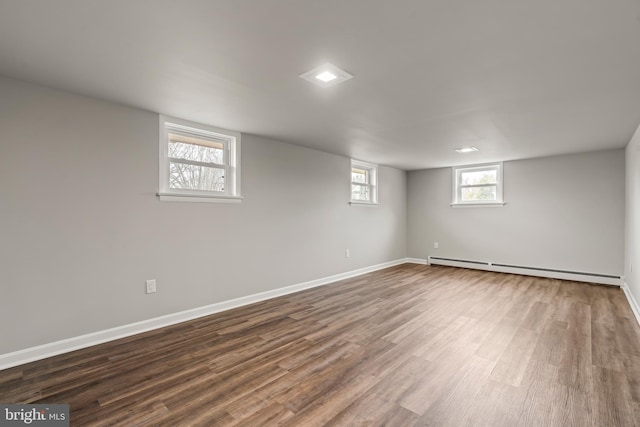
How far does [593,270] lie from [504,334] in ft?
11.5

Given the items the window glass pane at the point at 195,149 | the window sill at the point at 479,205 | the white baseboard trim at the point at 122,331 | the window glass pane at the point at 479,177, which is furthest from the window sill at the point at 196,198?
the window glass pane at the point at 479,177

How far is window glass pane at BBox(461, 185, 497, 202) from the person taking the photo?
6230mm

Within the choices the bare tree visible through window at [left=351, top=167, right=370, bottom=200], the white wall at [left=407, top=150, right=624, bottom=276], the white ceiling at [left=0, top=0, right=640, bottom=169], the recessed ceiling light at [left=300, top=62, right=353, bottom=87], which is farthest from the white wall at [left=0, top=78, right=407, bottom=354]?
the white wall at [left=407, top=150, right=624, bottom=276]

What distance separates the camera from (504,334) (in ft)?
9.87

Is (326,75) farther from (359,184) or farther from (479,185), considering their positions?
(479,185)

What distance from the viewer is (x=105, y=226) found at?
2.86 meters

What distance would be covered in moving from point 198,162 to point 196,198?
0.44m

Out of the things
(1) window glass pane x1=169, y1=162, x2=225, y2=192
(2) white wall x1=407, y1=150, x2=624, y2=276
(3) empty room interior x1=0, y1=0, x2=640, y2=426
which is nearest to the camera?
(3) empty room interior x1=0, y1=0, x2=640, y2=426

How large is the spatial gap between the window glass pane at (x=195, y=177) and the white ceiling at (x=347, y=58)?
1.88 ft

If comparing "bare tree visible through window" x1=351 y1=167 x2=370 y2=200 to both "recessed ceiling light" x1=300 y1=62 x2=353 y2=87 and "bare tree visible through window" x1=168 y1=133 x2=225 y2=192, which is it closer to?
"bare tree visible through window" x1=168 y1=133 x2=225 y2=192

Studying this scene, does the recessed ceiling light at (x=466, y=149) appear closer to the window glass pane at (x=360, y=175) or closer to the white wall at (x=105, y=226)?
the window glass pane at (x=360, y=175)

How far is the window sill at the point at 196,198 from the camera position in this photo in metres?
3.25

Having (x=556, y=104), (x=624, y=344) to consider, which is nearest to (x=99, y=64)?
(x=556, y=104)

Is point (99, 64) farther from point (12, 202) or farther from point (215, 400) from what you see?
point (215, 400)
